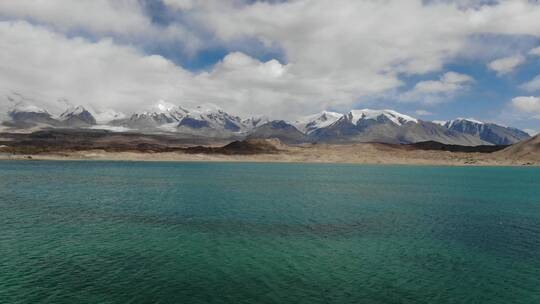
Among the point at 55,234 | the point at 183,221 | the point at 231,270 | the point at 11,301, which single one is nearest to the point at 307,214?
the point at 183,221

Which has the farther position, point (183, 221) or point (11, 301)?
point (183, 221)

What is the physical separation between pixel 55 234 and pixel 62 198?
2972 cm

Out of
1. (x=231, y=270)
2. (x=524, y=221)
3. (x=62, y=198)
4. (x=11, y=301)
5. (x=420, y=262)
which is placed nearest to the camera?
(x=11, y=301)

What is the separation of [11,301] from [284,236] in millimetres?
24593

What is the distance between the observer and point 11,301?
82.4 ft

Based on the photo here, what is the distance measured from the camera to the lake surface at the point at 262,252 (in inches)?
1083

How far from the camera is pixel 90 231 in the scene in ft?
142

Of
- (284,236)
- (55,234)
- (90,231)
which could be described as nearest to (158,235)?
(90,231)

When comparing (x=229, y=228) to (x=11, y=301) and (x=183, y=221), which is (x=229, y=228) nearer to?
(x=183, y=221)

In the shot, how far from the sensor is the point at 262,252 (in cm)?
3691

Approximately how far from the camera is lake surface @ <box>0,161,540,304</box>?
90.2ft

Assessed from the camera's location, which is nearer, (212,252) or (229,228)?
(212,252)

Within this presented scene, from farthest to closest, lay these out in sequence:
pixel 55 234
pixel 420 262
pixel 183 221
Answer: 1. pixel 183 221
2. pixel 55 234
3. pixel 420 262

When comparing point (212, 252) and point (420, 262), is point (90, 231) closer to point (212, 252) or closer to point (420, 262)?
point (212, 252)
